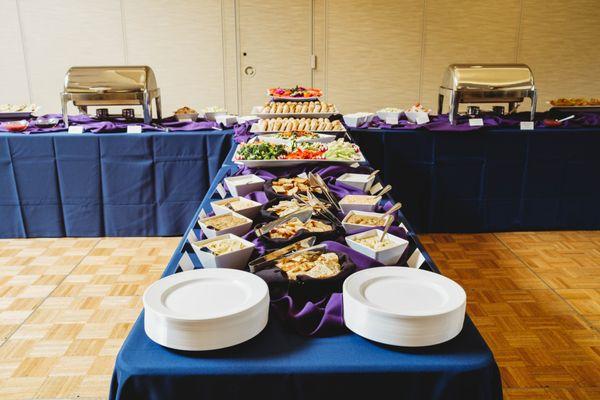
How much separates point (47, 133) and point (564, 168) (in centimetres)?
279

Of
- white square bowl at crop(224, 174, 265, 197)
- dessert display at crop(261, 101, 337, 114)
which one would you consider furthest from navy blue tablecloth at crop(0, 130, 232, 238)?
white square bowl at crop(224, 174, 265, 197)

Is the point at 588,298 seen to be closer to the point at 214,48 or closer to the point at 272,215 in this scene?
the point at 272,215

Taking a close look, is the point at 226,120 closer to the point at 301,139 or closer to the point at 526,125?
the point at 301,139

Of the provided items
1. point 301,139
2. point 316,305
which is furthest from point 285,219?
point 301,139

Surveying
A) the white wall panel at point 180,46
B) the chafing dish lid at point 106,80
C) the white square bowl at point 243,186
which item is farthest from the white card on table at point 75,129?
the white wall panel at point 180,46

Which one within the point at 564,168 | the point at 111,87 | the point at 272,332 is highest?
the point at 111,87

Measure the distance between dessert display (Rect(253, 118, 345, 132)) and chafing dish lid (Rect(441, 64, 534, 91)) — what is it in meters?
0.79

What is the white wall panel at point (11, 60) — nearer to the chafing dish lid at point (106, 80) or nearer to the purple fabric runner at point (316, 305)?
the chafing dish lid at point (106, 80)

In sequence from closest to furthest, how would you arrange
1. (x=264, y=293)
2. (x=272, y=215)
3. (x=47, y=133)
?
(x=264, y=293)
(x=272, y=215)
(x=47, y=133)

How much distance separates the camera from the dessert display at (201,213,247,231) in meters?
1.21

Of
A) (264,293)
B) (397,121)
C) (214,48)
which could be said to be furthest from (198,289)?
(214,48)

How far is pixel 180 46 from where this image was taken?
179 inches

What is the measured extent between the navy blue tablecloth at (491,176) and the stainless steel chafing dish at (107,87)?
122 centimetres

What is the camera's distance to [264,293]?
33.1 inches
